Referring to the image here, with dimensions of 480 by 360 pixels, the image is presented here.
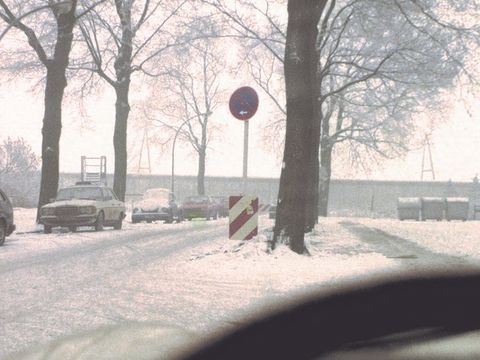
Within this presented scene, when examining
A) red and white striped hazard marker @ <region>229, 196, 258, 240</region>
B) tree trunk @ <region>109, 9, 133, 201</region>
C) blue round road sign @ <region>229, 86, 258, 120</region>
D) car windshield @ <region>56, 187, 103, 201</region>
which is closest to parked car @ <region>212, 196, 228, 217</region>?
tree trunk @ <region>109, 9, 133, 201</region>

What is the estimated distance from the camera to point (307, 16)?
10383 millimetres

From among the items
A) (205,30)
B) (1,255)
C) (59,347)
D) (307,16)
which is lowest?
(1,255)

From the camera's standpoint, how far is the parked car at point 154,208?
28.8 m

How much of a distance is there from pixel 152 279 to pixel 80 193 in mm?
12546

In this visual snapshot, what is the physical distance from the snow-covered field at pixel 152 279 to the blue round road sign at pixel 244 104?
7.27ft

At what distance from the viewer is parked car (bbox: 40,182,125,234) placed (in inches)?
742

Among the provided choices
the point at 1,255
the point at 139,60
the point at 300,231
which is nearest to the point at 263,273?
the point at 300,231

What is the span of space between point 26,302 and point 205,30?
13131 millimetres

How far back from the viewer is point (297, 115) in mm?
10422

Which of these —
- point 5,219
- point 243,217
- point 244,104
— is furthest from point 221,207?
point 244,104

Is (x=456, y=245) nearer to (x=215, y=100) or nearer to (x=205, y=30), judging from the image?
(x=205, y=30)

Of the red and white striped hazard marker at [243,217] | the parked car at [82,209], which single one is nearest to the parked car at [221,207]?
the parked car at [82,209]

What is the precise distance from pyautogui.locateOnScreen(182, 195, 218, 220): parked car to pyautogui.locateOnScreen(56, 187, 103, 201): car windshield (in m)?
14.7

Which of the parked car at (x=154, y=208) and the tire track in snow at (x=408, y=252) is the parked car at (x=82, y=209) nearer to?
the parked car at (x=154, y=208)
